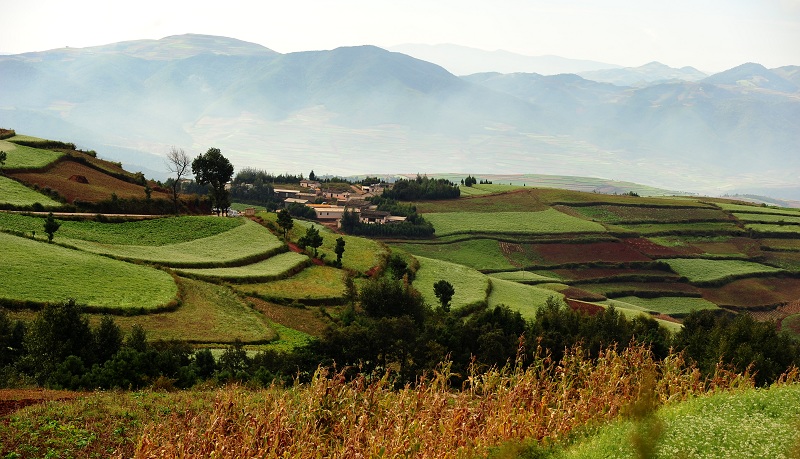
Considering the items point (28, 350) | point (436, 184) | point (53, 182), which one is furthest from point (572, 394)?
point (436, 184)

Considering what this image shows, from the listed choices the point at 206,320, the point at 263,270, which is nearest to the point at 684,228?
the point at 263,270

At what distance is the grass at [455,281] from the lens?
3160 inches

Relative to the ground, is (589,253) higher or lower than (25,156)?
lower

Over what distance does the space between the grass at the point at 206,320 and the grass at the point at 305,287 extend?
10.5 ft

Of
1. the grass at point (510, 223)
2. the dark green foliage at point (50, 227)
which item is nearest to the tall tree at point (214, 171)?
the dark green foliage at point (50, 227)

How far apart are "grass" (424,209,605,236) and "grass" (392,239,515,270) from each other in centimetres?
704

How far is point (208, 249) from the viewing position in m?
77.2

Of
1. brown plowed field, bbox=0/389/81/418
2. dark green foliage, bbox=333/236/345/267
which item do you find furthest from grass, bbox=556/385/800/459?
dark green foliage, bbox=333/236/345/267

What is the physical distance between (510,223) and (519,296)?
57.9 metres

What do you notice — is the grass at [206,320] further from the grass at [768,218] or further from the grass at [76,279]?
the grass at [768,218]

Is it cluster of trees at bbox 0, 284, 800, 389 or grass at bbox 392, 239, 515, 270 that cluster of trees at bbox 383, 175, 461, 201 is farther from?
cluster of trees at bbox 0, 284, 800, 389

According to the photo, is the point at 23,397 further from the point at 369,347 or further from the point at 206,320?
the point at 206,320

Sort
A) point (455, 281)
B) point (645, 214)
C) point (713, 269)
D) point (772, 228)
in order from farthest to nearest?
point (645, 214), point (772, 228), point (713, 269), point (455, 281)

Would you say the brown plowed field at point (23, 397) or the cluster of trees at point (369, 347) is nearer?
the brown plowed field at point (23, 397)
